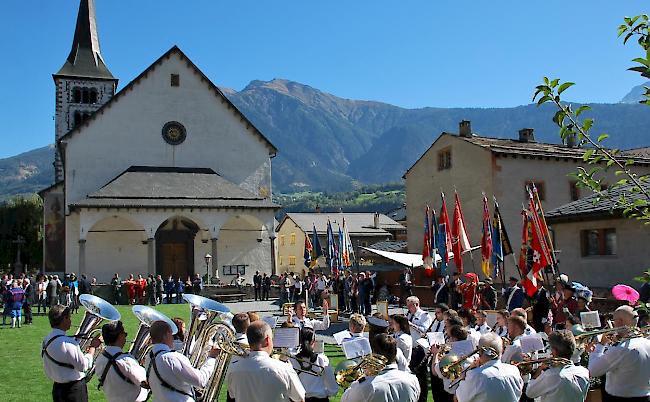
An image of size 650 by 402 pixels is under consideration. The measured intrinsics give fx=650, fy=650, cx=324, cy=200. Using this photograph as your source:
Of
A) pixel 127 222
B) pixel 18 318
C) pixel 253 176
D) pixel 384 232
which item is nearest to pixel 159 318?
pixel 18 318

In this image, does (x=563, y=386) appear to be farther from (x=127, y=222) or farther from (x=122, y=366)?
(x=127, y=222)

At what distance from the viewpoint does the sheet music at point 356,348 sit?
618 centimetres

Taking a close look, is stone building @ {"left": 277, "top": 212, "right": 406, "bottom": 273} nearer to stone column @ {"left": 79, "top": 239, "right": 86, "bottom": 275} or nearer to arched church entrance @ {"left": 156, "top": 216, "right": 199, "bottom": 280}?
arched church entrance @ {"left": 156, "top": 216, "right": 199, "bottom": 280}

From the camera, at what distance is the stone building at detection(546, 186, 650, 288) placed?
2200 cm

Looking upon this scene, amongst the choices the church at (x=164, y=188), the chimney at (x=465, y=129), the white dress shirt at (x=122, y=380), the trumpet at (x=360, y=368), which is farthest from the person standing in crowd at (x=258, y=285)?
the trumpet at (x=360, y=368)

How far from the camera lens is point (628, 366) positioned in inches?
274

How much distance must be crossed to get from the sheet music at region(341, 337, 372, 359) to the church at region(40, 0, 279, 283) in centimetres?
3360

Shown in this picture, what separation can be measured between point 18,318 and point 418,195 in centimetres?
2565

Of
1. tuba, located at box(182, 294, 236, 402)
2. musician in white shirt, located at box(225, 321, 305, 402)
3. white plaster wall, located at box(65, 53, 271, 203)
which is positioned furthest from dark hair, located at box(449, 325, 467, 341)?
white plaster wall, located at box(65, 53, 271, 203)

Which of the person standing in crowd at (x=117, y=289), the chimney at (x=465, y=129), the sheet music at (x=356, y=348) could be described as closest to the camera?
the sheet music at (x=356, y=348)

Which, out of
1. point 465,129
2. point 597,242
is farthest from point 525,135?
point 597,242

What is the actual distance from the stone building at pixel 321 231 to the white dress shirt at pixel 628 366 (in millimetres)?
62217

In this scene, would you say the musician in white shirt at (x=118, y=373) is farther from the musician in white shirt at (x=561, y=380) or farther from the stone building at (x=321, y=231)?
the stone building at (x=321, y=231)

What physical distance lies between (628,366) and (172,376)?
187 inches
